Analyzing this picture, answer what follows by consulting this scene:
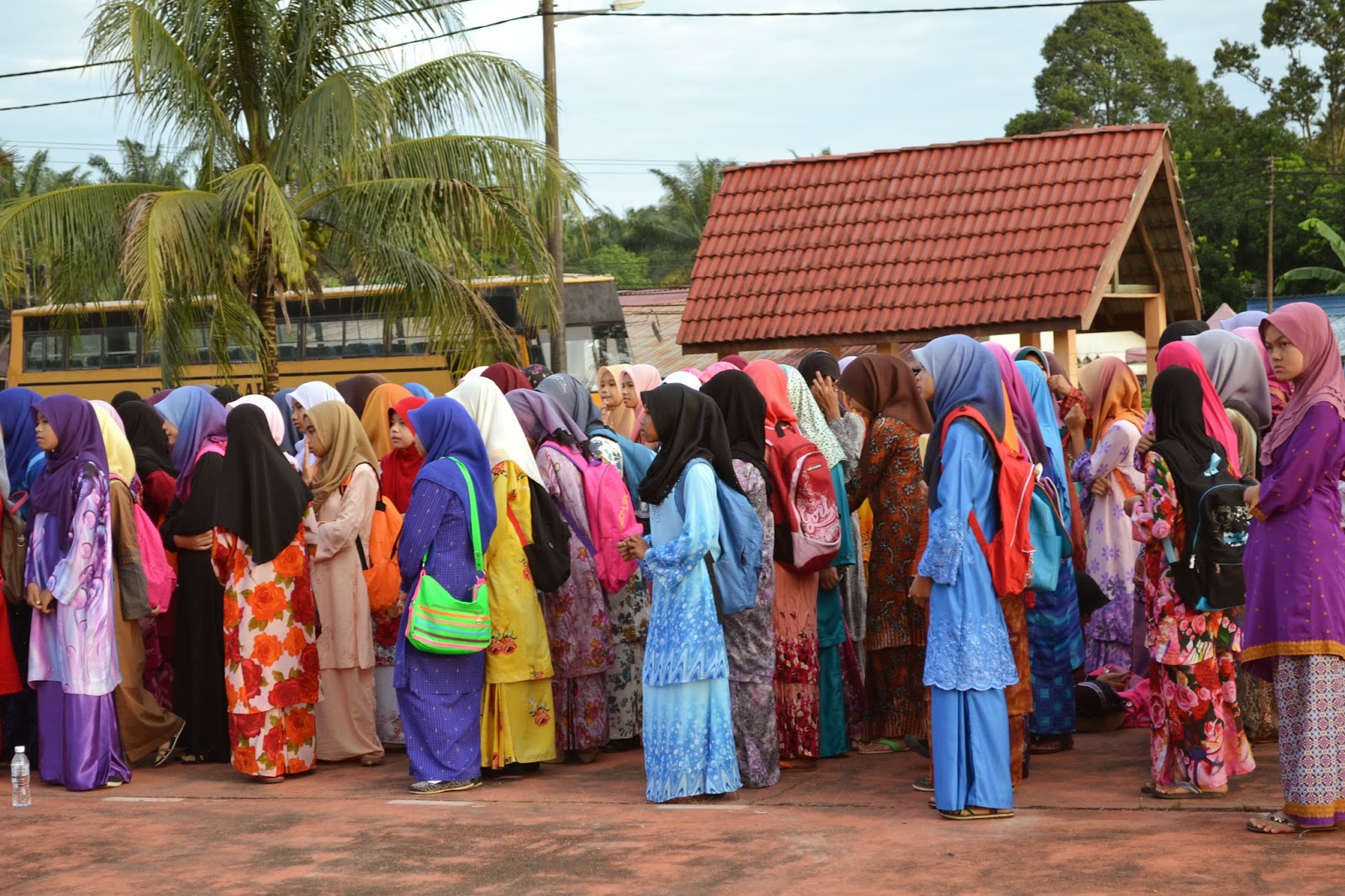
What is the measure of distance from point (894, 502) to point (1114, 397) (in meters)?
1.64

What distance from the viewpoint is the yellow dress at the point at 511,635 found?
6762 millimetres

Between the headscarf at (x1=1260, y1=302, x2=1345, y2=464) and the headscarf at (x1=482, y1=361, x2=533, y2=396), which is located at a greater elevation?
the headscarf at (x1=482, y1=361, x2=533, y2=396)

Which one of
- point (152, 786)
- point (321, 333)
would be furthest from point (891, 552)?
point (321, 333)

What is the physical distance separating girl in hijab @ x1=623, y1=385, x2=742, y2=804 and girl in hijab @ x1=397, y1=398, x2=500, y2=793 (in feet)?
2.71

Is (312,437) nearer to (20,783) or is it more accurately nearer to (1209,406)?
(20,783)

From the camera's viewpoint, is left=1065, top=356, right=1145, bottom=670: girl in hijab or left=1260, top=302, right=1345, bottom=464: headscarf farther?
left=1065, top=356, right=1145, bottom=670: girl in hijab

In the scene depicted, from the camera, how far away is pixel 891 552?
22.2ft

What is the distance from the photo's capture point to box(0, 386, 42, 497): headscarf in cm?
746

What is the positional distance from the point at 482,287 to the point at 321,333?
3172mm

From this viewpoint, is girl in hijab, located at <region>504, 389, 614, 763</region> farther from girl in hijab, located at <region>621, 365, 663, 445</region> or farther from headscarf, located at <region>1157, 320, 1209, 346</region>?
headscarf, located at <region>1157, 320, 1209, 346</region>

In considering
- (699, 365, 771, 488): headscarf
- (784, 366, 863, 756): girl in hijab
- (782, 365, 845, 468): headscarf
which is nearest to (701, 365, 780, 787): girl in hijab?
(699, 365, 771, 488): headscarf

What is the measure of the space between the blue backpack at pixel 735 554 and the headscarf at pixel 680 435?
59mm

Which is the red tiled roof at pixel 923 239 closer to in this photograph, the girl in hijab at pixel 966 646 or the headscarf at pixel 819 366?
the headscarf at pixel 819 366

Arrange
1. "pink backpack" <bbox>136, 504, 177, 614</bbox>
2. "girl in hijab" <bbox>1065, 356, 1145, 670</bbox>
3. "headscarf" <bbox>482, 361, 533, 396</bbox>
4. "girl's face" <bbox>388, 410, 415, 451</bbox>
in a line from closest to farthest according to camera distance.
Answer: "girl's face" <bbox>388, 410, 415, 451</bbox>, "pink backpack" <bbox>136, 504, 177, 614</bbox>, "girl in hijab" <bbox>1065, 356, 1145, 670</bbox>, "headscarf" <bbox>482, 361, 533, 396</bbox>
